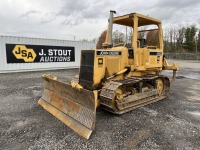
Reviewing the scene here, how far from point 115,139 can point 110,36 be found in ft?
11.8

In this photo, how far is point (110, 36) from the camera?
6.58 metres

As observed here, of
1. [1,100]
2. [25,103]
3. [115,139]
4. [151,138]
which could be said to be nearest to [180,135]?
[151,138]

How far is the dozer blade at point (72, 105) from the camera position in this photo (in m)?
4.41

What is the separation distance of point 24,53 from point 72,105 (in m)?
11.5

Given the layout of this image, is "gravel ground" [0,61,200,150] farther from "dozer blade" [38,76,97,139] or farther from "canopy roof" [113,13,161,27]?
"canopy roof" [113,13,161,27]

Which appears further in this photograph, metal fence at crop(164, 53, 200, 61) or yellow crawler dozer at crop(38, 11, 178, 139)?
metal fence at crop(164, 53, 200, 61)

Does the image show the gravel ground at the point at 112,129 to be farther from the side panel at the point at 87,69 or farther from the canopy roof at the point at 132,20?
the canopy roof at the point at 132,20

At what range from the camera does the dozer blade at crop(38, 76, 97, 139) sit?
4.41 m
